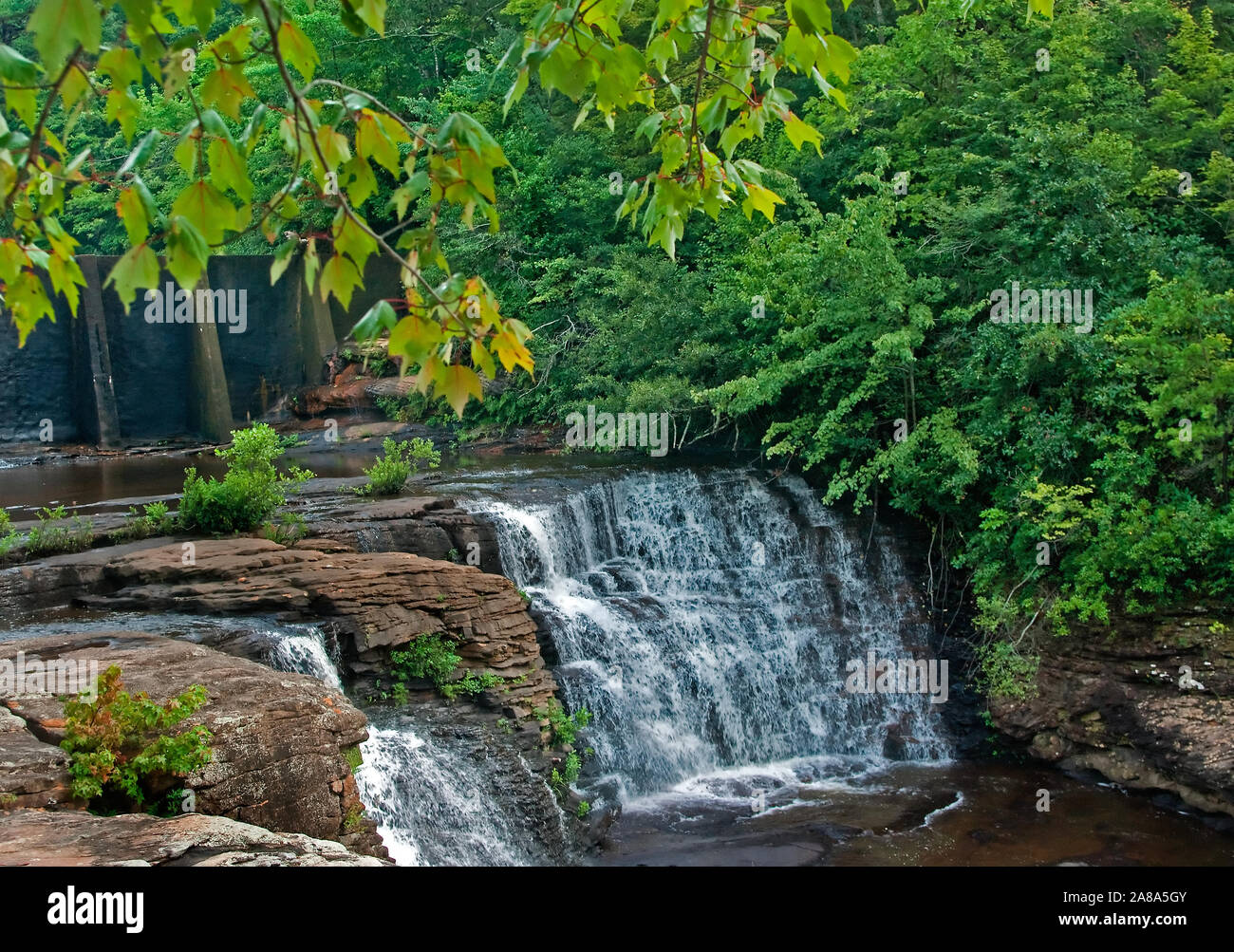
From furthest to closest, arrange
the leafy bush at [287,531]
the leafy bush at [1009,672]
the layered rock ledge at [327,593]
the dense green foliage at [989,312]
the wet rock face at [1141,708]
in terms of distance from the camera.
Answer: the leafy bush at [1009,672], the dense green foliage at [989,312], the leafy bush at [287,531], the wet rock face at [1141,708], the layered rock ledge at [327,593]

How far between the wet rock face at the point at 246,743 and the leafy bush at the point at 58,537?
10.3ft

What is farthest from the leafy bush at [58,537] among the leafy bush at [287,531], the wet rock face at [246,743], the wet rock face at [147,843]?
the wet rock face at [147,843]

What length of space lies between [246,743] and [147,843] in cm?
176

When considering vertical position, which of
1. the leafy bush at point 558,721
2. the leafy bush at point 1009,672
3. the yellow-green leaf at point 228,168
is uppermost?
the yellow-green leaf at point 228,168

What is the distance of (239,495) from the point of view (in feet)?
36.7

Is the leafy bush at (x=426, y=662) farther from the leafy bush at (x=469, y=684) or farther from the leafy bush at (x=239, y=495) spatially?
the leafy bush at (x=239, y=495)

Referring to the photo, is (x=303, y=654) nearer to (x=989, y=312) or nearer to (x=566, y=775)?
(x=566, y=775)

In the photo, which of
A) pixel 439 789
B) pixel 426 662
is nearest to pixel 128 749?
pixel 439 789

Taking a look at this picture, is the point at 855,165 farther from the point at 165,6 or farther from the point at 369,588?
the point at 165,6

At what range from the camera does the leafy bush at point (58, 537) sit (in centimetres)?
1070

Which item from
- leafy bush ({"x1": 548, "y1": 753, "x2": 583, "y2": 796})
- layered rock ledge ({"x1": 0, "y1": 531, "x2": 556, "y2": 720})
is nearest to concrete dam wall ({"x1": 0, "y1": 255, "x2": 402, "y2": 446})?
layered rock ledge ({"x1": 0, "y1": 531, "x2": 556, "y2": 720})

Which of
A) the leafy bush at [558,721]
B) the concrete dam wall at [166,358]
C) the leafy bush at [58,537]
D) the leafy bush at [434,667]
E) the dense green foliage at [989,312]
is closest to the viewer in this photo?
the leafy bush at [434,667]
